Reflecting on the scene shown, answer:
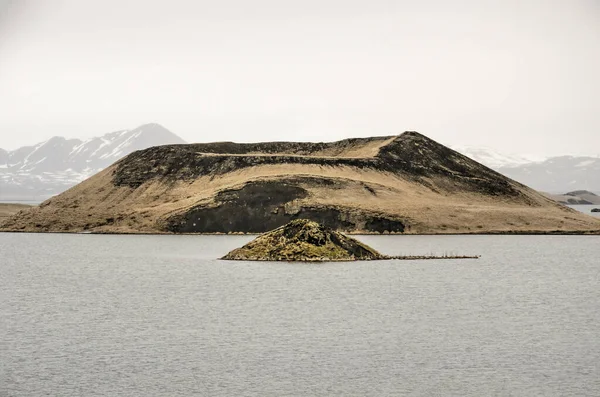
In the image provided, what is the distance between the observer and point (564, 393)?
28.2m

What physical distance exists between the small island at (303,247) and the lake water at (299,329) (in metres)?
2.71

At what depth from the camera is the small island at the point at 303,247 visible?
74.0 metres

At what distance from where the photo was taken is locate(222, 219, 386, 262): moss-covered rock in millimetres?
74000

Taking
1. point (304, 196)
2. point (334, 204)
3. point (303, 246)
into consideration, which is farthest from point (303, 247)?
point (304, 196)

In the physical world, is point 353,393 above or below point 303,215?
below

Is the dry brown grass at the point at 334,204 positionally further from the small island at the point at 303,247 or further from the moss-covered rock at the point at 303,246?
the moss-covered rock at the point at 303,246

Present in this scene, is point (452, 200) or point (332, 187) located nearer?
point (332, 187)

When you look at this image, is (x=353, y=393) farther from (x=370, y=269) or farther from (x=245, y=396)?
(x=370, y=269)

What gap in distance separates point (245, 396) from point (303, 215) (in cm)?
10052

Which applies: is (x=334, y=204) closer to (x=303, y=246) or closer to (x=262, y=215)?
(x=262, y=215)

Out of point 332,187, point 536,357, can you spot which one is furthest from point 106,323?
point 332,187

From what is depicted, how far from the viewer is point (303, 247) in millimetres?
73750

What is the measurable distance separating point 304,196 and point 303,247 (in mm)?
62161

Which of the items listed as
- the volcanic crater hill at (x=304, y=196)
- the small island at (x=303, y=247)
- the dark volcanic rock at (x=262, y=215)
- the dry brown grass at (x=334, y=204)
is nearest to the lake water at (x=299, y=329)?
the small island at (x=303, y=247)
